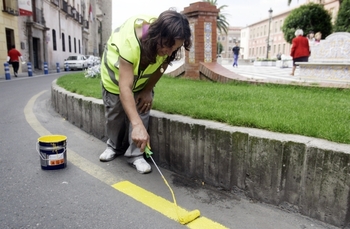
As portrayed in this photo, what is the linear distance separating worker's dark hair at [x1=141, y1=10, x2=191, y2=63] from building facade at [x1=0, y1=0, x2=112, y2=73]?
63.7 ft

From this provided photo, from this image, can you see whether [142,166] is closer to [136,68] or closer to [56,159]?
[56,159]

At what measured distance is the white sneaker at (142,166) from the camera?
2.83m

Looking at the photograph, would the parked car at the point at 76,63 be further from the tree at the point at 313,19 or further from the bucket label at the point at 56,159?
the bucket label at the point at 56,159

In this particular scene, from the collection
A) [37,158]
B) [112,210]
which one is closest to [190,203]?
[112,210]

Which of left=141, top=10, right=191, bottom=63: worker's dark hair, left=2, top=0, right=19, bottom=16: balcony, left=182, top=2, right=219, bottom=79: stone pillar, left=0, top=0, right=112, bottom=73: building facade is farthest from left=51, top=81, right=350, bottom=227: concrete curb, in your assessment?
left=2, top=0, right=19, bottom=16: balcony

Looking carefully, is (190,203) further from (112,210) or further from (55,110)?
(55,110)

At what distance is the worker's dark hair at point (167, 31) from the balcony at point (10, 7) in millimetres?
19949

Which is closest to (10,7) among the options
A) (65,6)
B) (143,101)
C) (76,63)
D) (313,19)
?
(76,63)

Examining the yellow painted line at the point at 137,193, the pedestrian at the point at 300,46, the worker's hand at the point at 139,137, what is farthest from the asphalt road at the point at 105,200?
the pedestrian at the point at 300,46

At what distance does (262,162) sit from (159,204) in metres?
0.84

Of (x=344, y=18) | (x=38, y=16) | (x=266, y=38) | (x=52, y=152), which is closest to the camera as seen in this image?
(x=52, y=152)

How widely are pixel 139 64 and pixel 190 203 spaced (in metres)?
1.22

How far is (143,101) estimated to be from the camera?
2.94 m

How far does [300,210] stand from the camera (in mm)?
2102
